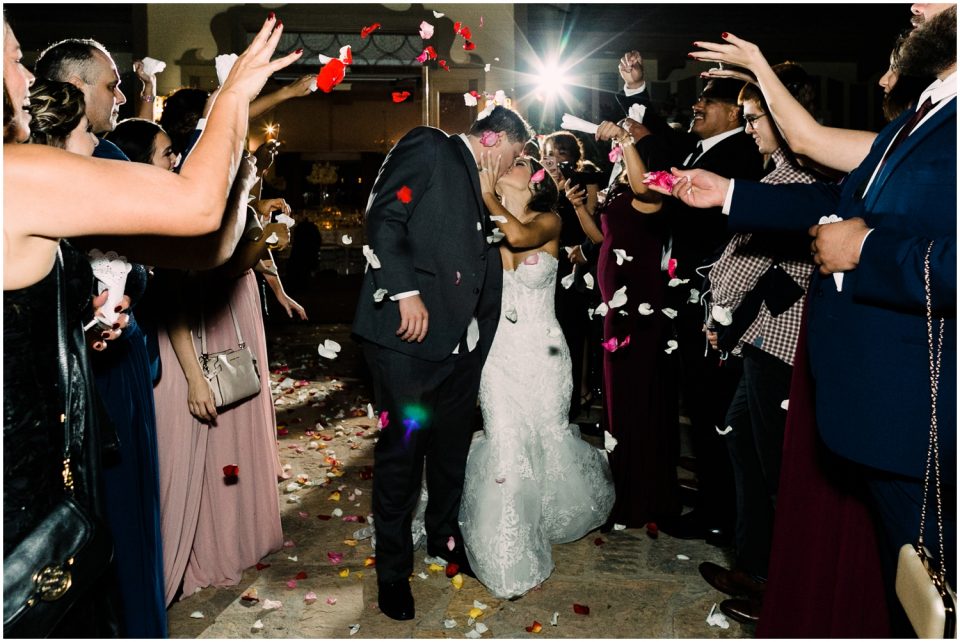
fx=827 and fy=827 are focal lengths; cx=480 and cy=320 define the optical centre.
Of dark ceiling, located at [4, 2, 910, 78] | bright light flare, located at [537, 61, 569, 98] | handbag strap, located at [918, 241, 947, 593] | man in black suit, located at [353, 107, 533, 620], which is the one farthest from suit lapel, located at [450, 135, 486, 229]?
dark ceiling, located at [4, 2, 910, 78]

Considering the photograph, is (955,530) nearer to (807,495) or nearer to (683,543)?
(807,495)

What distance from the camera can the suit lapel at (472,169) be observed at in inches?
127

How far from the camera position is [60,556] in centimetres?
140

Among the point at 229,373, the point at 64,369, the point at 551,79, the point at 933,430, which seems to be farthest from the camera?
the point at 551,79

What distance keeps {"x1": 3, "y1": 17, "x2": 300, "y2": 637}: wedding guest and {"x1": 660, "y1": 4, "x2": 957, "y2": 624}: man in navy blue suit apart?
129 cm

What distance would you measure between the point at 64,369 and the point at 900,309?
1641 millimetres

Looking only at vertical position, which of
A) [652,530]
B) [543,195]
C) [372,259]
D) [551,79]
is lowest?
[652,530]

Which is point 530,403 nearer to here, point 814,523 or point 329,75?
point 814,523

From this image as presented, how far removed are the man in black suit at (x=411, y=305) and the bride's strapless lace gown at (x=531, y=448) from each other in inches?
14.4

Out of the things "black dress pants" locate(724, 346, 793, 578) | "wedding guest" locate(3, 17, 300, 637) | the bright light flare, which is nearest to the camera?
"wedding guest" locate(3, 17, 300, 637)

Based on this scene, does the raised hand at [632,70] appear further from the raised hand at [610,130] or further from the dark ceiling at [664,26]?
the dark ceiling at [664,26]

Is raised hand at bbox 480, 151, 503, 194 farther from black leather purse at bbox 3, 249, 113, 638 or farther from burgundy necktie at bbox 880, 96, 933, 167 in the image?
black leather purse at bbox 3, 249, 113, 638

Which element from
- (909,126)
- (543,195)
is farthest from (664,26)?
(909,126)

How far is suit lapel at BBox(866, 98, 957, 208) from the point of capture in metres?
1.69
